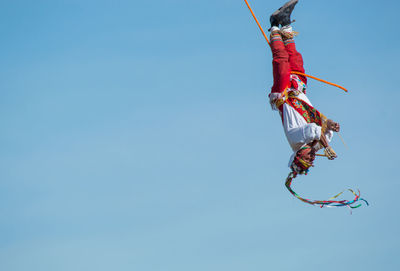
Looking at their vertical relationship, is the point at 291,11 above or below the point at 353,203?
above

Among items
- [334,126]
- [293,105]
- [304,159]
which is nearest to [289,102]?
[293,105]

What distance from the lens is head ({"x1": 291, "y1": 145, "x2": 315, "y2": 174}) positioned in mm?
12844

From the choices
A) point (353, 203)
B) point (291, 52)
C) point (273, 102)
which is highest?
point (291, 52)

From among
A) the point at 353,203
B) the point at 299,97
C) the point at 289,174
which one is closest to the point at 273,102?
the point at 299,97

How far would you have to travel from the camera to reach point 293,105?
13125 millimetres

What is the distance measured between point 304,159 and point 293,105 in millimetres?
974

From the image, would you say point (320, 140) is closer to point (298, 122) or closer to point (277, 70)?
point (298, 122)

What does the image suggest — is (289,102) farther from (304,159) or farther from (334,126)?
(304,159)

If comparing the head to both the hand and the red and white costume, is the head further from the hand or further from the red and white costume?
the hand

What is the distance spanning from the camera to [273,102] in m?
13.2

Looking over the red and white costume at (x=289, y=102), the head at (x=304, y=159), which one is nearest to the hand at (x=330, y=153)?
the red and white costume at (x=289, y=102)

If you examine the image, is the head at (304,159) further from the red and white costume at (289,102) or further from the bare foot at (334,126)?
the bare foot at (334,126)

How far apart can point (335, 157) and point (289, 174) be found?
0.86m

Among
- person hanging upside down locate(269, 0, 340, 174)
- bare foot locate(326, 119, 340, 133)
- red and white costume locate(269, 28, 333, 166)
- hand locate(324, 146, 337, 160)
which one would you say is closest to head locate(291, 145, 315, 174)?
person hanging upside down locate(269, 0, 340, 174)
